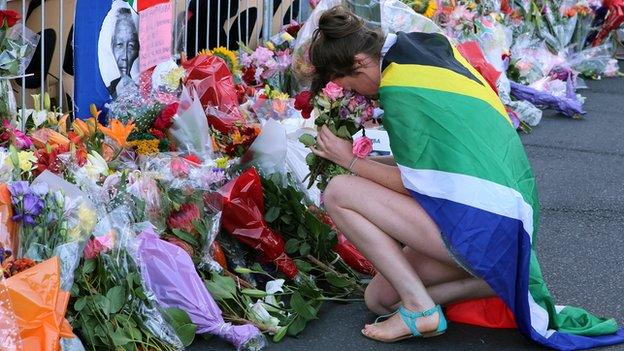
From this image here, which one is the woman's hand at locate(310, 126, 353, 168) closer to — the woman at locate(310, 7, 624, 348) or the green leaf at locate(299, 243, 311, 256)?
the woman at locate(310, 7, 624, 348)

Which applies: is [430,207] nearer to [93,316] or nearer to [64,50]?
[93,316]

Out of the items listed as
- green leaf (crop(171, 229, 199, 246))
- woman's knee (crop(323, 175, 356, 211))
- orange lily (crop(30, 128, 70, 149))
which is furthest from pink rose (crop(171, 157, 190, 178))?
woman's knee (crop(323, 175, 356, 211))

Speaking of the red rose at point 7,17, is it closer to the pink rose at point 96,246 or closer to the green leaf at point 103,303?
the pink rose at point 96,246

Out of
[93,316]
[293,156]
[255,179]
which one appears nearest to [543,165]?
[293,156]

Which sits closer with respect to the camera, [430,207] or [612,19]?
[430,207]

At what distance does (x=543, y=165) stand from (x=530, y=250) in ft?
10.1

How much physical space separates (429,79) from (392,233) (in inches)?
21.3

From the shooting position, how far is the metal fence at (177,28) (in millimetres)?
4703

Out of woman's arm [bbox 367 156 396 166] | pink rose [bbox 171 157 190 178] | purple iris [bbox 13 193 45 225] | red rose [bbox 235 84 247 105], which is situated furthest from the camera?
red rose [bbox 235 84 247 105]

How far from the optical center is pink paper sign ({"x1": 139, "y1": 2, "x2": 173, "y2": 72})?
516cm

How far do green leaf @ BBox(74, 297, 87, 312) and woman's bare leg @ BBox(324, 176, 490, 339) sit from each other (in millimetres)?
924

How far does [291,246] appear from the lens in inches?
173

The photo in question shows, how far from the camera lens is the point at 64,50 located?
4867mm

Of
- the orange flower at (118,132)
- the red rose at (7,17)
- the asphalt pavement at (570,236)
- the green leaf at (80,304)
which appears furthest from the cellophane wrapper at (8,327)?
the red rose at (7,17)
